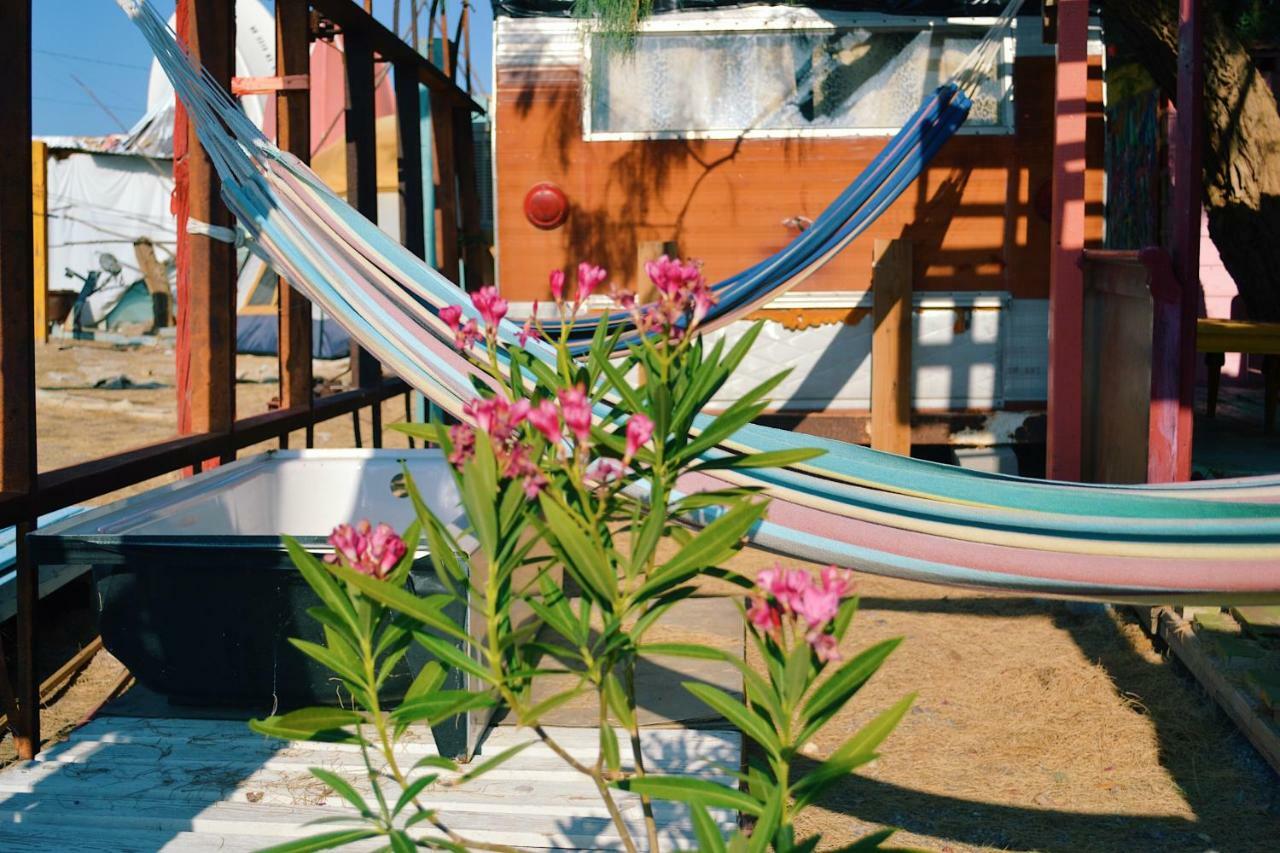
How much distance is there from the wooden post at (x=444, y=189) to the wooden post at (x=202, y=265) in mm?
3127

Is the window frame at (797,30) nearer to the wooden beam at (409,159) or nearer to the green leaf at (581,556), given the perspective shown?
the wooden beam at (409,159)

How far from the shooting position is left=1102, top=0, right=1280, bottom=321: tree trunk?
5367 millimetres

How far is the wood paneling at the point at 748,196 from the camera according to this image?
555cm

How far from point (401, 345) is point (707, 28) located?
301cm

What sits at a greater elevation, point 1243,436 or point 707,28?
point 707,28

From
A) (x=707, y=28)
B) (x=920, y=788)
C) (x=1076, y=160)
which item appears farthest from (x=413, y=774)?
(x=707, y=28)

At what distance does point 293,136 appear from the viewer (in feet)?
14.7

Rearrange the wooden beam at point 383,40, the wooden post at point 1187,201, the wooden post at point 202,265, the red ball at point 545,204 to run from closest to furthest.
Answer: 1. the wooden post at point 1187,201
2. the wooden post at point 202,265
3. the wooden beam at point 383,40
4. the red ball at point 545,204

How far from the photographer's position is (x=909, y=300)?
5473 millimetres

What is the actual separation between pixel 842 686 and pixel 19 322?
7.34ft

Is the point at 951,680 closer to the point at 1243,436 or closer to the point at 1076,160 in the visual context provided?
the point at 1076,160

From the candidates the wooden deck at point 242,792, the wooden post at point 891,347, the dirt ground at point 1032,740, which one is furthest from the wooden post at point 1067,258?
the wooden deck at point 242,792

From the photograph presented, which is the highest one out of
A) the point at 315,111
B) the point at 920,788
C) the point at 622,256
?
the point at 315,111

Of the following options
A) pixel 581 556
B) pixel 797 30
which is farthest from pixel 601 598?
pixel 797 30
